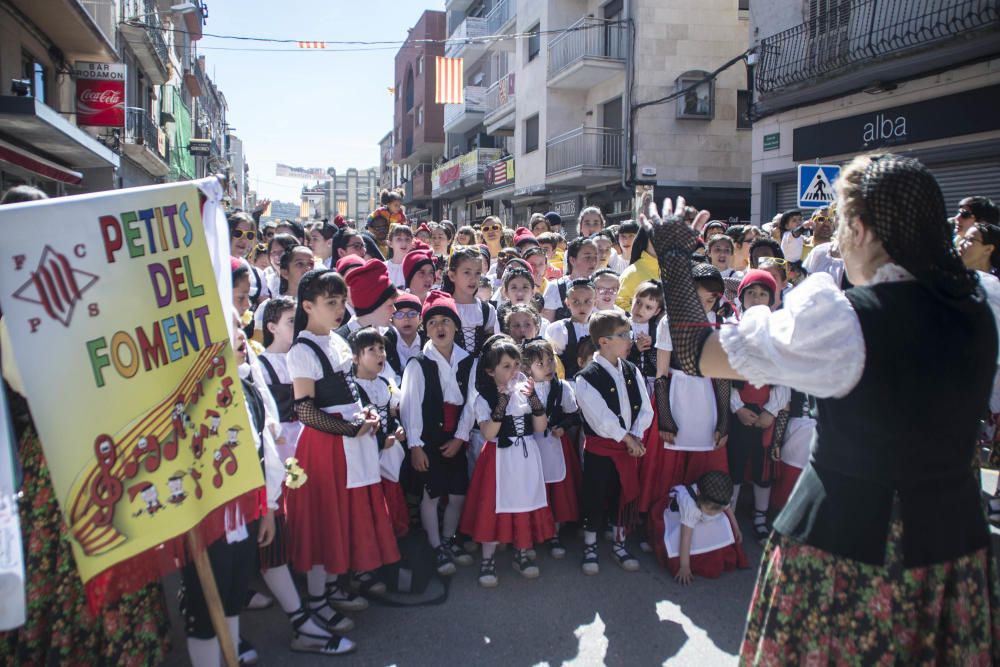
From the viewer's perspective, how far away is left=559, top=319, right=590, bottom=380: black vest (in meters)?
4.89

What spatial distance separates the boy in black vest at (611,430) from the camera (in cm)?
405

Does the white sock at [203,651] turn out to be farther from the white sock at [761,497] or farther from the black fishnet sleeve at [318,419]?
the white sock at [761,497]

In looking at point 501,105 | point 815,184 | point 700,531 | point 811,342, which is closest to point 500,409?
point 700,531

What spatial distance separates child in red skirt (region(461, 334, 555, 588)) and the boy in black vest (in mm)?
288

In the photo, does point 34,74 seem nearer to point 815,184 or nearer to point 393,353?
point 393,353

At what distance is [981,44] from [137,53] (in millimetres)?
20563

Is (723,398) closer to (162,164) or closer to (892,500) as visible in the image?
(892,500)

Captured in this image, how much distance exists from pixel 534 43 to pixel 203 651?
22741 mm

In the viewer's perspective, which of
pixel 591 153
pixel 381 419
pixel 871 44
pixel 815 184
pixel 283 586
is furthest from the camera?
pixel 591 153

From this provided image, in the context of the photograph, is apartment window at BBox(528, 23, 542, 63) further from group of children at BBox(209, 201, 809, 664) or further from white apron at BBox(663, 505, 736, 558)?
white apron at BBox(663, 505, 736, 558)

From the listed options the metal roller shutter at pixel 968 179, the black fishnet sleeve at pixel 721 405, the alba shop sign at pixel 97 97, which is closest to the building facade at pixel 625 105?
the metal roller shutter at pixel 968 179

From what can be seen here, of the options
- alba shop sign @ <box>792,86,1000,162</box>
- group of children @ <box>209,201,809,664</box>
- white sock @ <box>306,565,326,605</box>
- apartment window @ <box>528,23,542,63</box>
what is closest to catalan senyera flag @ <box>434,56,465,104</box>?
apartment window @ <box>528,23,542,63</box>

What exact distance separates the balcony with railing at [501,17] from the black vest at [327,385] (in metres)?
22.9

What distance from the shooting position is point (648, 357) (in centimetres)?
473
